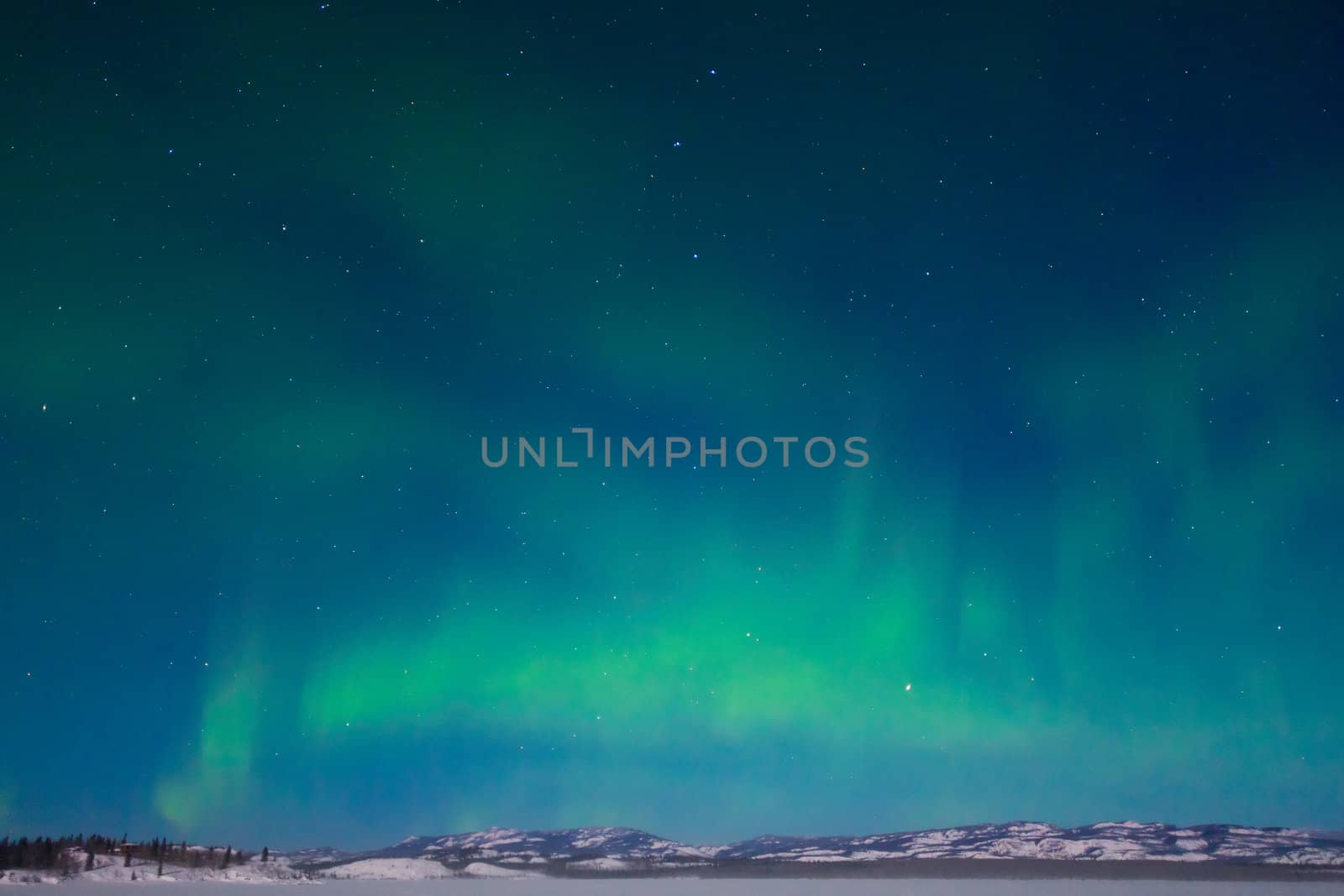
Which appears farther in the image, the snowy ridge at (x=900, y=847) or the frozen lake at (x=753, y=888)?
the snowy ridge at (x=900, y=847)

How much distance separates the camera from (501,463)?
1092cm

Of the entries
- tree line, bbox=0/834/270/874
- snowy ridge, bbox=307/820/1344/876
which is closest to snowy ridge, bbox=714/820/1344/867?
snowy ridge, bbox=307/820/1344/876

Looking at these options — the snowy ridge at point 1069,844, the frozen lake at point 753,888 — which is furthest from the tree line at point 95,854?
the snowy ridge at point 1069,844

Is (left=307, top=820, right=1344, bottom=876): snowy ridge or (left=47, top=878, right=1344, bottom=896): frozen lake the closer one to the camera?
(left=47, top=878, right=1344, bottom=896): frozen lake

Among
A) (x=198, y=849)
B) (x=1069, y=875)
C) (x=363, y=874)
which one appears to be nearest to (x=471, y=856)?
(x=363, y=874)

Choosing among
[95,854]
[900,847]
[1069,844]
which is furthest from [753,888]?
[95,854]

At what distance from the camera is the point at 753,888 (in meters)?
10.1

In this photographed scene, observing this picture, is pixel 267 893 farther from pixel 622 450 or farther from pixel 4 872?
pixel 622 450

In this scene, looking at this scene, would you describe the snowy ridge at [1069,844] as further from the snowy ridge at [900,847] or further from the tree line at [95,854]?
the tree line at [95,854]

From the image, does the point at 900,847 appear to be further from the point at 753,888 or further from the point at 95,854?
the point at 95,854

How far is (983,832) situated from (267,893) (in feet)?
29.0

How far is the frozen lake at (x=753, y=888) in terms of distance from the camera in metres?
9.37

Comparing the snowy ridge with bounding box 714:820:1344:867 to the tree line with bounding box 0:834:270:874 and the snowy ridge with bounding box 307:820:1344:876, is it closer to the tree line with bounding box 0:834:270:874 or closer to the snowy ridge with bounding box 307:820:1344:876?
the snowy ridge with bounding box 307:820:1344:876

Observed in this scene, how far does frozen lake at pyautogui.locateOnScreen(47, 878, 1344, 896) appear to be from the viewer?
369 inches
